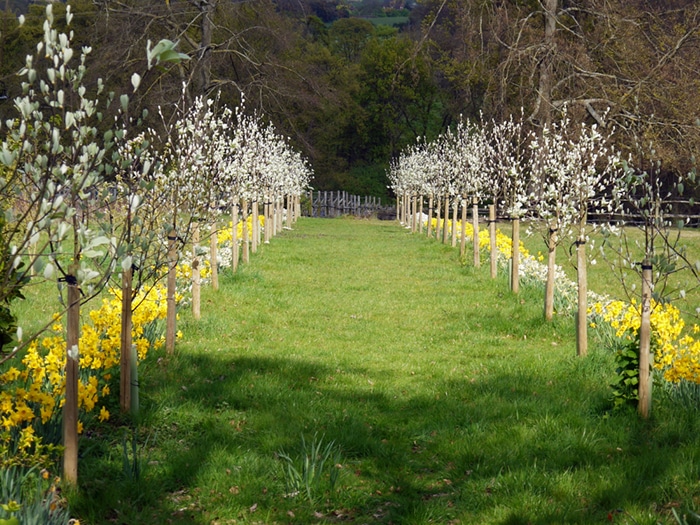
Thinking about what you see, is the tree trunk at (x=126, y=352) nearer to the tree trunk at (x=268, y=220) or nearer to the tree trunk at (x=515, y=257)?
the tree trunk at (x=515, y=257)

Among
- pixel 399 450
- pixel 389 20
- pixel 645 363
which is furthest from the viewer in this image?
pixel 389 20

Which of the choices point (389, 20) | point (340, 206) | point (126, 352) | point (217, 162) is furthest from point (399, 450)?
point (389, 20)

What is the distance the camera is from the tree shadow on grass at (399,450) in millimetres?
4691

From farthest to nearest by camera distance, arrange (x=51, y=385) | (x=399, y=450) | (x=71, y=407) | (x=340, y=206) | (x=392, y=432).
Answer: (x=340, y=206)
(x=392, y=432)
(x=399, y=450)
(x=51, y=385)
(x=71, y=407)

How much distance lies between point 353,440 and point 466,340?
3898 mm

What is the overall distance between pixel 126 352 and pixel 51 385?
0.55 m

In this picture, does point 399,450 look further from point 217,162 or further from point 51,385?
point 217,162

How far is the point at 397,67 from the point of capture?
34.9 ft

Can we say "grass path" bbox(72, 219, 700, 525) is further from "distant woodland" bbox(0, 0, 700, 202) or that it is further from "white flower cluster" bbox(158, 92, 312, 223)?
"distant woodland" bbox(0, 0, 700, 202)

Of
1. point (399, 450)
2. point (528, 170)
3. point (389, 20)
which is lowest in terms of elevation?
point (399, 450)

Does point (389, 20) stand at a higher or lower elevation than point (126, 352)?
higher

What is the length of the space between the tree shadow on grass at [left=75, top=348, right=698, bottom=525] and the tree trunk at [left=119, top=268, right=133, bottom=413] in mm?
218

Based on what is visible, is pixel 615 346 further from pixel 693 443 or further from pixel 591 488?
pixel 591 488

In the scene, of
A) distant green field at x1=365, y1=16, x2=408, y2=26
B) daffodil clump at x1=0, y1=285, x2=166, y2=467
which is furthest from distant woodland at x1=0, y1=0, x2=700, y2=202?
distant green field at x1=365, y1=16, x2=408, y2=26
